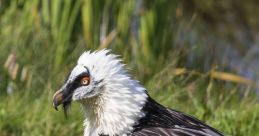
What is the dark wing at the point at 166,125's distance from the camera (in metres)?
5.59

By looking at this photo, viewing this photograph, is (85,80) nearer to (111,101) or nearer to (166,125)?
(111,101)

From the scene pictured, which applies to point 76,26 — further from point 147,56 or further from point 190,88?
point 190,88

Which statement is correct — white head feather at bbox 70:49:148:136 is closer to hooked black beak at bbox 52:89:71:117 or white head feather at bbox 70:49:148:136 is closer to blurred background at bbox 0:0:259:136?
hooked black beak at bbox 52:89:71:117

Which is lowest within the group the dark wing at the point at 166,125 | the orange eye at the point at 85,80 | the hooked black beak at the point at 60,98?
the dark wing at the point at 166,125

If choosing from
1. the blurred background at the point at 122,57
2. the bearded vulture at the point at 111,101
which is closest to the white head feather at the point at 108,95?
the bearded vulture at the point at 111,101

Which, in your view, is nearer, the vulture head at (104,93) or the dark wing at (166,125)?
the dark wing at (166,125)

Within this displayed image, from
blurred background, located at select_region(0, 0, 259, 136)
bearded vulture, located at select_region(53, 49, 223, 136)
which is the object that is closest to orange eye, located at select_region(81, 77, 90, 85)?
bearded vulture, located at select_region(53, 49, 223, 136)

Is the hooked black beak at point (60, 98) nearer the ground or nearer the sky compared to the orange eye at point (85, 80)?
nearer the ground

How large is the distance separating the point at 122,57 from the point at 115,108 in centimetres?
271

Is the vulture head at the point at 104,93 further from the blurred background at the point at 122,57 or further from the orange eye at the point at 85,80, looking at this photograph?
the blurred background at the point at 122,57

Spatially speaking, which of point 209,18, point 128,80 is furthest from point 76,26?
point 209,18

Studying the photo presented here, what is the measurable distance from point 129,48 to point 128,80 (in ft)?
11.1

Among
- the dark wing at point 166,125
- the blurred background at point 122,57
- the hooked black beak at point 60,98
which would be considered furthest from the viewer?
the blurred background at point 122,57

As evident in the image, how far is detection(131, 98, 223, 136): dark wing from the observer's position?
18.3 ft
